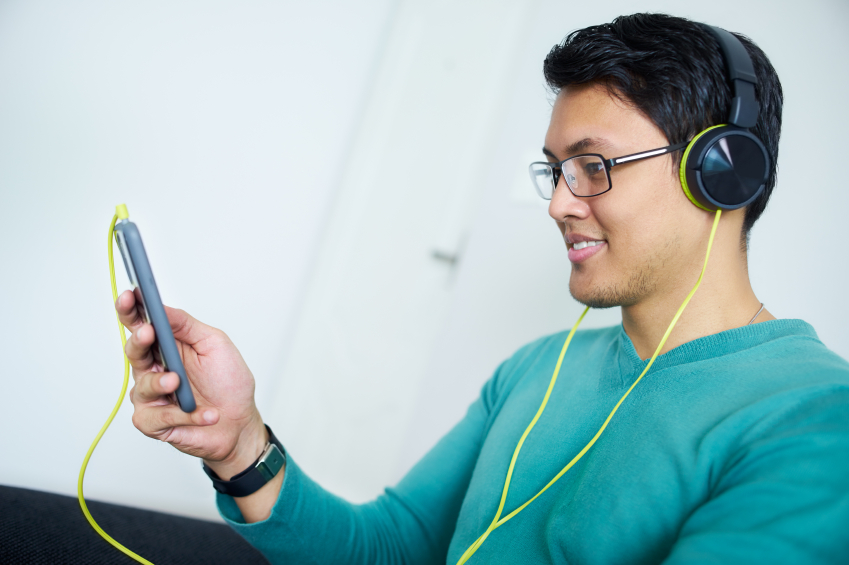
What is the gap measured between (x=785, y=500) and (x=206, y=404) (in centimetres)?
74

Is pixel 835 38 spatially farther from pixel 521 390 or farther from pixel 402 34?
pixel 402 34

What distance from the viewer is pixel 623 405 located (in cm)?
77

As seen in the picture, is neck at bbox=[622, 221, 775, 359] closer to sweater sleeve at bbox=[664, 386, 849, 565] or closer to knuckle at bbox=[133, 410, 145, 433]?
sweater sleeve at bbox=[664, 386, 849, 565]

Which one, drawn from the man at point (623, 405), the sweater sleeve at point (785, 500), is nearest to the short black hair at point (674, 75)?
the man at point (623, 405)

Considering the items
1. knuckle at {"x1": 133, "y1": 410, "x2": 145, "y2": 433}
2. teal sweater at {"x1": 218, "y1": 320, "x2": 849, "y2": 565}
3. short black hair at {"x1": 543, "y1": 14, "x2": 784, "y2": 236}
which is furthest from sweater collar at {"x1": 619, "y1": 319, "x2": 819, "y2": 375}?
knuckle at {"x1": 133, "y1": 410, "x2": 145, "y2": 433}

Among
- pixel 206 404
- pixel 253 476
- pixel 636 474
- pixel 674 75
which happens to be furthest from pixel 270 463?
pixel 674 75

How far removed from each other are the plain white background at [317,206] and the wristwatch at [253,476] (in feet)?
2.28

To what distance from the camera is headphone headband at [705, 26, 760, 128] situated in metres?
0.77

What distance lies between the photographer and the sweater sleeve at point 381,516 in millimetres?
821

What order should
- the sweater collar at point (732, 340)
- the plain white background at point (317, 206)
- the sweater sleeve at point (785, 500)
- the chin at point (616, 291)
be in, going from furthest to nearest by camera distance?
the plain white background at point (317, 206) < the chin at point (616, 291) < the sweater collar at point (732, 340) < the sweater sleeve at point (785, 500)

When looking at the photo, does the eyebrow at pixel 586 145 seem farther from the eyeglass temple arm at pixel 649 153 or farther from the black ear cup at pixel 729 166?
the black ear cup at pixel 729 166

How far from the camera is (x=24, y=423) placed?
1.15 metres

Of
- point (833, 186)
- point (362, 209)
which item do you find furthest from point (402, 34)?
point (833, 186)

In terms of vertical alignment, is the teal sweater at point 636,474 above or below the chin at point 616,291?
below
